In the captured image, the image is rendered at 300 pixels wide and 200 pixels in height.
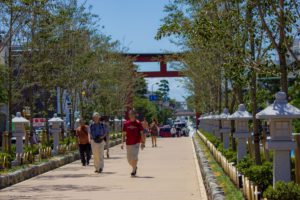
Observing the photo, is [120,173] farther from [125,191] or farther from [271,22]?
[271,22]

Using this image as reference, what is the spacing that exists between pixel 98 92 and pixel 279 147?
31.9m

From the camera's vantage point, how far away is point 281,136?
9.98m

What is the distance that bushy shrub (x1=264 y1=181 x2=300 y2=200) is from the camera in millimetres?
9016

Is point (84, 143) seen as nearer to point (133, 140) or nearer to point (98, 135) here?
point (98, 135)

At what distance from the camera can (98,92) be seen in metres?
41.4

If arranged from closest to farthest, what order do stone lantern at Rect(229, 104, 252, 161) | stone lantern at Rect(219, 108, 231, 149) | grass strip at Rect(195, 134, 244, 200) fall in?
grass strip at Rect(195, 134, 244, 200), stone lantern at Rect(229, 104, 252, 161), stone lantern at Rect(219, 108, 231, 149)

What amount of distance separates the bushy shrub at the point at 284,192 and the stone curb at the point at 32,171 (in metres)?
8.15

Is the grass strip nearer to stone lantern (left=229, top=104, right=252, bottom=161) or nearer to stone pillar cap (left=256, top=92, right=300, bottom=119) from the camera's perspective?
stone lantern (left=229, top=104, right=252, bottom=161)

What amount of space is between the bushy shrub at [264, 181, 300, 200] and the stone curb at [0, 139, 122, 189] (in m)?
8.15

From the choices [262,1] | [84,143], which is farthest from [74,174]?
[262,1]

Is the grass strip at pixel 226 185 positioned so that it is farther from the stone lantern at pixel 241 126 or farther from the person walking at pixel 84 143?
the person walking at pixel 84 143

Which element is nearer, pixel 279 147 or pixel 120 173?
pixel 279 147

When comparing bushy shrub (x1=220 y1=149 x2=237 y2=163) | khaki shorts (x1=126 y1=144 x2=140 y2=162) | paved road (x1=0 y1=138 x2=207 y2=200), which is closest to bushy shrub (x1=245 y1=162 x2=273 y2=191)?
paved road (x1=0 y1=138 x2=207 y2=200)

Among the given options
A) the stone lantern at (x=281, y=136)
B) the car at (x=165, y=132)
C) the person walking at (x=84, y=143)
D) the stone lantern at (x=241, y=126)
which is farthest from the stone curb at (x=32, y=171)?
the car at (x=165, y=132)
